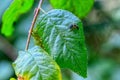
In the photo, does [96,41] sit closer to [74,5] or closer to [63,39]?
[74,5]

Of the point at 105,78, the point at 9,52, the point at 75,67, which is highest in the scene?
the point at 75,67

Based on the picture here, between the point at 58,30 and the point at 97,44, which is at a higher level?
the point at 58,30

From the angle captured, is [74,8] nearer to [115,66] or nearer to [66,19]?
[66,19]

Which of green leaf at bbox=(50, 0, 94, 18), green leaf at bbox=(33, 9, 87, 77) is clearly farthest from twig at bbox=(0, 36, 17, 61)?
green leaf at bbox=(33, 9, 87, 77)

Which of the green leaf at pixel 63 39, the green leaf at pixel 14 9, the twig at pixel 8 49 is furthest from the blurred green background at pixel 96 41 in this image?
the green leaf at pixel 63 39

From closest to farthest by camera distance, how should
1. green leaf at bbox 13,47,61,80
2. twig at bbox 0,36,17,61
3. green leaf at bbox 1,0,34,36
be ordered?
green leaf at bbox 13,47,61,80 → green leaf at bbox 1,0,34,36 → twig at bbox 0,36,17,61

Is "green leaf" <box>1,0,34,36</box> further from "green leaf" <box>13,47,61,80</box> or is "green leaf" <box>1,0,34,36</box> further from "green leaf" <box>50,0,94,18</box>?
"green leaf" <box>13,47,61,80</box>

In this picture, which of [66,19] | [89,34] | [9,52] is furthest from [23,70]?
[9,52]
